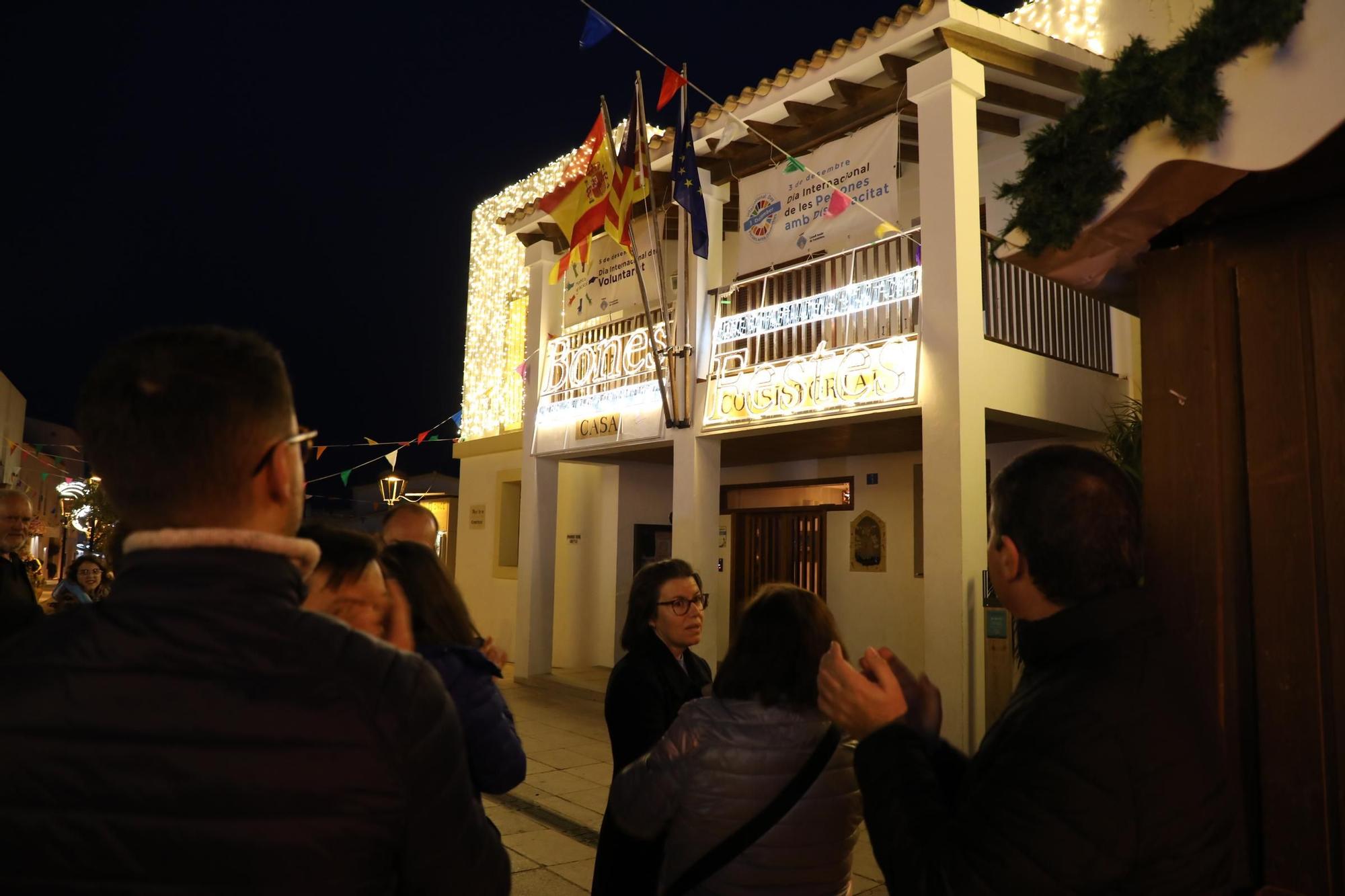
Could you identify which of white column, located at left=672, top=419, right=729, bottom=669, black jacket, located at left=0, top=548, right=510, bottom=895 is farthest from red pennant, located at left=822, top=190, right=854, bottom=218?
black jacket, located at left=0, top=548, right=510, bottom=895

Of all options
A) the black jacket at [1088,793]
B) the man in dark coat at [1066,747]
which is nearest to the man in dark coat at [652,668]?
the man in dark coat at [1066,747]

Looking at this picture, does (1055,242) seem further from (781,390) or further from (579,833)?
(781,390)

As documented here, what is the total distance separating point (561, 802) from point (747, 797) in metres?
5.32

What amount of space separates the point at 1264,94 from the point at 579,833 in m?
5.93

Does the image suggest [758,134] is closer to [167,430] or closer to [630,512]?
[630,512]

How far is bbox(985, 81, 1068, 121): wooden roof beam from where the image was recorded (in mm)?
9086

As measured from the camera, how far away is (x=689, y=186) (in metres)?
9.90

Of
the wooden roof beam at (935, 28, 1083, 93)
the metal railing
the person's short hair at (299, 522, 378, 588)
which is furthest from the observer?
the metal railing

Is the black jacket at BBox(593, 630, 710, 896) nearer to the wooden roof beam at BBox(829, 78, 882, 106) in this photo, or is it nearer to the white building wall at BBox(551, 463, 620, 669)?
the wooden roof beam at BBox(829, 78, 882, 106)

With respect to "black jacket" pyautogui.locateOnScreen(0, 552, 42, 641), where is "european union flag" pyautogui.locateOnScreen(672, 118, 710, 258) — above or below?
above

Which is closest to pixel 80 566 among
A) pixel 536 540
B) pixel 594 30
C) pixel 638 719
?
pixel 536 540

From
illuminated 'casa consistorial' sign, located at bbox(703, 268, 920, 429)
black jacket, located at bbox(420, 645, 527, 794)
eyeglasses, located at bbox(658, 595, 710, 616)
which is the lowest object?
black jacket, located at bbox(420, 645, 527, 794)

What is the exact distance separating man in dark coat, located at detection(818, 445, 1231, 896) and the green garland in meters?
1.55

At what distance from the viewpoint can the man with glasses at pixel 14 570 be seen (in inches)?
117
